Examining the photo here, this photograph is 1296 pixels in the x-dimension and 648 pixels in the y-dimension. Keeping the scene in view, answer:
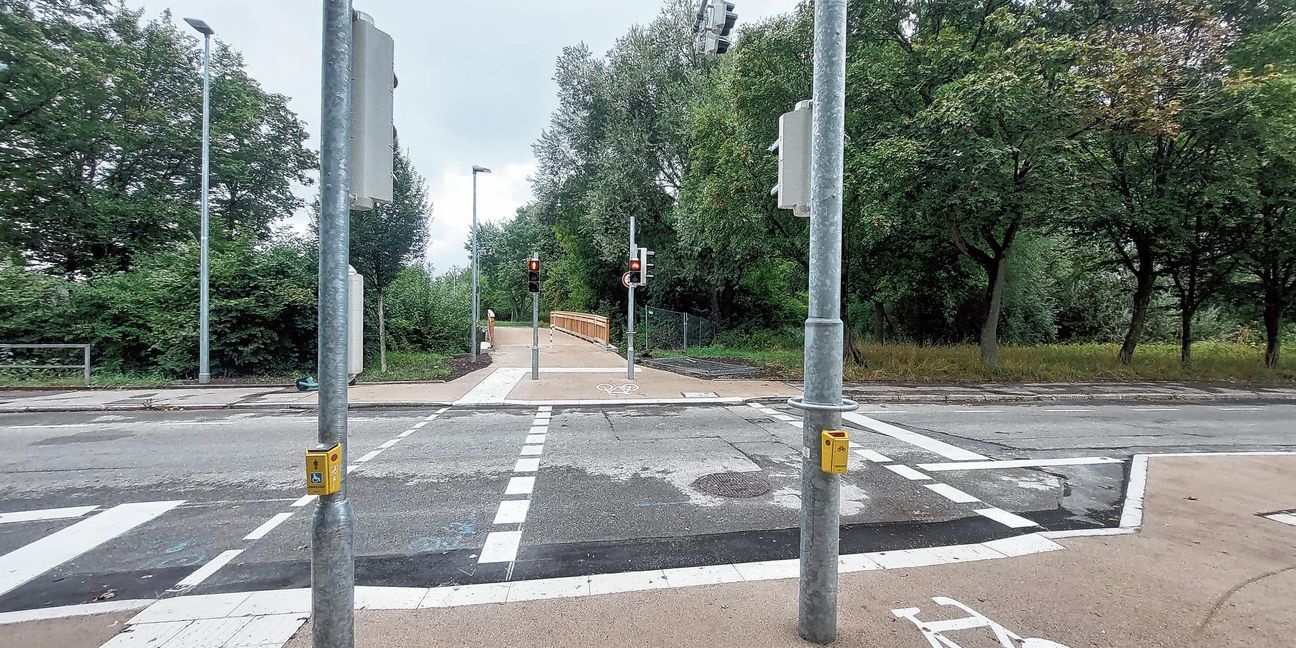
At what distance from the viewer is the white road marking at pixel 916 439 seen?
749 centimetres

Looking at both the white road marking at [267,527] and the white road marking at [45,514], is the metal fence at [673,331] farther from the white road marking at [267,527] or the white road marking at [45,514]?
the white road marking at [45,514]

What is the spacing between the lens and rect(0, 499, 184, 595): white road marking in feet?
13.0

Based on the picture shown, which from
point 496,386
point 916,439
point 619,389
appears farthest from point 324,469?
point 496,386

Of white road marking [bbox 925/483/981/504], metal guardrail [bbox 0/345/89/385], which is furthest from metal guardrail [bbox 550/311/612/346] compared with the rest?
white road marking [bbox 925/483/981/504]

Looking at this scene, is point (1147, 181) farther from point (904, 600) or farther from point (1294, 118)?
point (904, 600)

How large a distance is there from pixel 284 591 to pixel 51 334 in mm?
18053

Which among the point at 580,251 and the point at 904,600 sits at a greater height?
the point at 580,251

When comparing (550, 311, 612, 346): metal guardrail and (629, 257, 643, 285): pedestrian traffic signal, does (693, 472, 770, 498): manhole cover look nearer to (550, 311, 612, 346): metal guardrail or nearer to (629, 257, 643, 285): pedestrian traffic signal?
(629, 257, 643, 285): pedestrian traffic signal

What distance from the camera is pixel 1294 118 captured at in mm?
12711

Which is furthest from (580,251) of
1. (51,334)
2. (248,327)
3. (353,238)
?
(51,334)

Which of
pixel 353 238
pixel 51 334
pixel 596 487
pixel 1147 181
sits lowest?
pixel 596 487

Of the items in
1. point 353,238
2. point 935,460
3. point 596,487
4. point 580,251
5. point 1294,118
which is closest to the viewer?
point 596,487

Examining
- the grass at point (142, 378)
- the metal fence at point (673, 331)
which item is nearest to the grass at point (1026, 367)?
the metal fence at point (673, 331)

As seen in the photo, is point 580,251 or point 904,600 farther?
point 580,251
